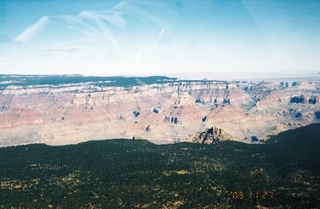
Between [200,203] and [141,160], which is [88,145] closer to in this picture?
[141,160]

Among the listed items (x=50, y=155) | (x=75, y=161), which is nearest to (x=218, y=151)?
(x=75, y=161)

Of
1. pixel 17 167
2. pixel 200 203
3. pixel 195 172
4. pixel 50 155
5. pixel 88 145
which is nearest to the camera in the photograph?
pixel 200 203

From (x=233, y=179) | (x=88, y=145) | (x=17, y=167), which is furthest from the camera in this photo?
(x=88, y=145)

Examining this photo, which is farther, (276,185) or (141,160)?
(141,160)

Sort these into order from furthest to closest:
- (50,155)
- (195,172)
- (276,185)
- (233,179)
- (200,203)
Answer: (50,155)
(195,172)
(233,179)
(276,185)
(200,203)

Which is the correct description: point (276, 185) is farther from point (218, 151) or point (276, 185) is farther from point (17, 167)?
point (17, 167)

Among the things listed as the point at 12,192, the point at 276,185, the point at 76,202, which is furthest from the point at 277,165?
the point at 12,192
